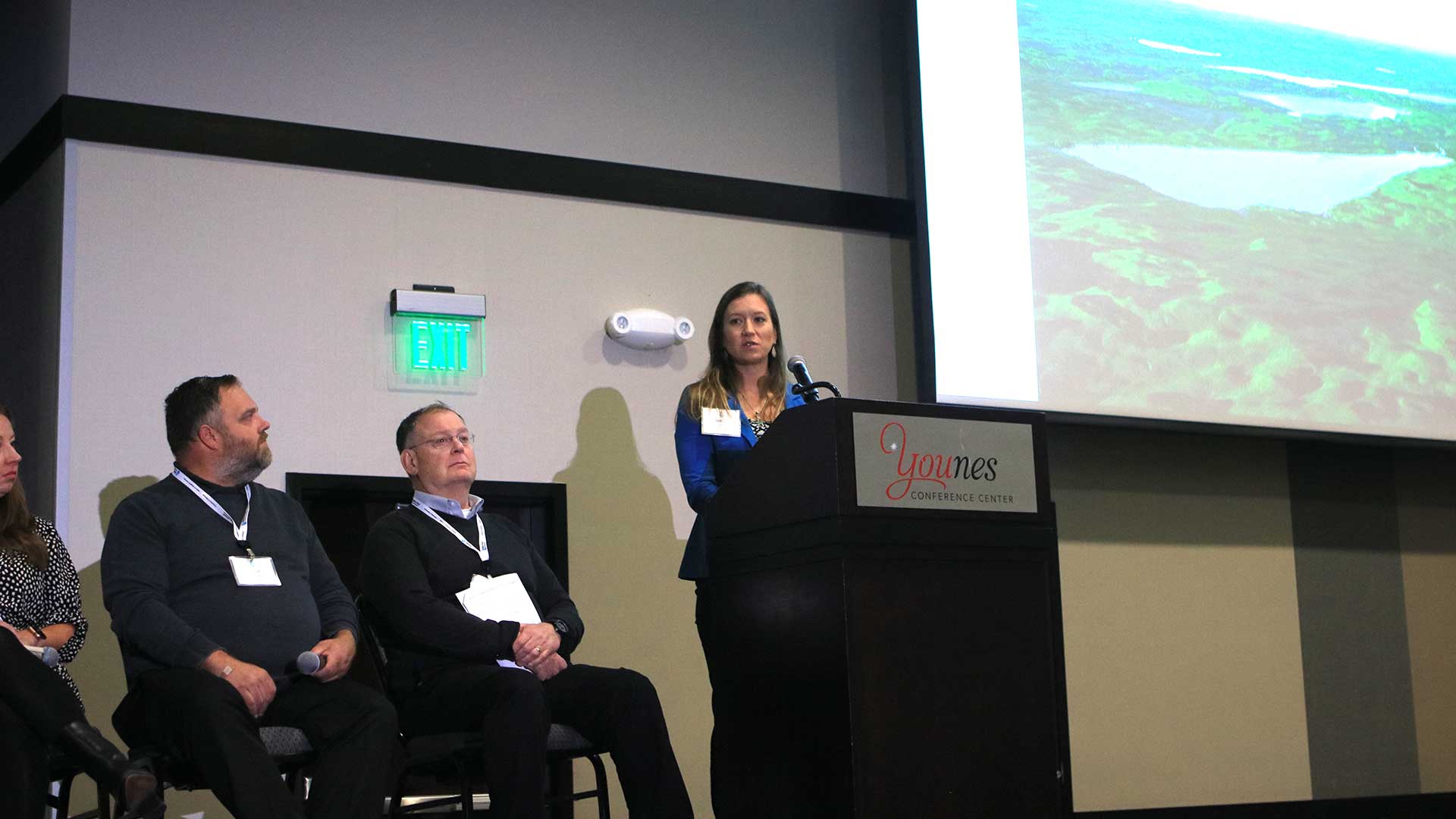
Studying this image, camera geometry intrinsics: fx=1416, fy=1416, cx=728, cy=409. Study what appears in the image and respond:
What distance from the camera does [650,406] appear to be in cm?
463

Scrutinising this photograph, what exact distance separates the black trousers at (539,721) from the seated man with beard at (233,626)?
17 cm

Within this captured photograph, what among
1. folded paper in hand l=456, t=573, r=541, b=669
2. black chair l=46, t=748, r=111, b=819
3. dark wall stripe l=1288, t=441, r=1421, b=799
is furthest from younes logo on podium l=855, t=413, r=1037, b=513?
dark wall stripe l=1288, t=441, r=1421, b=799

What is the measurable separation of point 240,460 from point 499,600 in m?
0.64

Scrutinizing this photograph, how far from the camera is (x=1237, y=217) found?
16.9ft

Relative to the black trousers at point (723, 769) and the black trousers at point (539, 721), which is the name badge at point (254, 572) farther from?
the black trousers at point (723, 769)

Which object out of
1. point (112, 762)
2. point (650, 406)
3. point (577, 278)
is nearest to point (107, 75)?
point (577, 278)

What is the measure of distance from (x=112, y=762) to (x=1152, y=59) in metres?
4.18

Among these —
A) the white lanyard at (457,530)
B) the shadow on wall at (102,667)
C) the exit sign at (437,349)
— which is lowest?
the shadow on wall at (102,667)

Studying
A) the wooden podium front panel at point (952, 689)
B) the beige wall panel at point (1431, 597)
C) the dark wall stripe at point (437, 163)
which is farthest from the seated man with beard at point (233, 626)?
the beige wall panel at point (1431, 597)

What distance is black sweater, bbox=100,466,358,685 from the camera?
2.79 m

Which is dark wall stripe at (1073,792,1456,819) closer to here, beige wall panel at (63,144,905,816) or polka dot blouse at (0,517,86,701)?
beige wall panel at (63,144,905,816)

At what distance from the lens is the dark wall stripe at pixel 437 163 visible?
13.2 ft

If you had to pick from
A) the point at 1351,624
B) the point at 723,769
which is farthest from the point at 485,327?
the point at 1351,624

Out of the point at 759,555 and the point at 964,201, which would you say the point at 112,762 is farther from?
the point at 964,201
